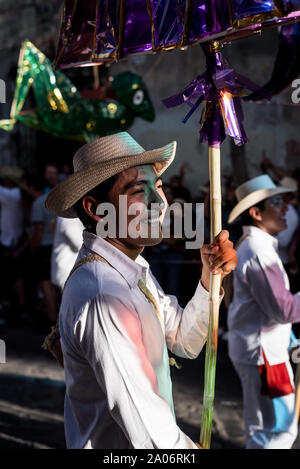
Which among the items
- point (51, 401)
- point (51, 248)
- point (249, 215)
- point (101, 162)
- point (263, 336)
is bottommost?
point (51, 401)

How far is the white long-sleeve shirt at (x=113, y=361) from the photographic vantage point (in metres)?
1.92

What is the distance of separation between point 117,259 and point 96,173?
275 mm

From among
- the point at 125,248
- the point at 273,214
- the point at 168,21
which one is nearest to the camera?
the point at 168,21

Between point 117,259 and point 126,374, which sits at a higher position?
point 117,259

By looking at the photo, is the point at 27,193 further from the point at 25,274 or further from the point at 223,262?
the point at 223,262

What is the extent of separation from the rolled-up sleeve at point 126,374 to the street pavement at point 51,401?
3170mm

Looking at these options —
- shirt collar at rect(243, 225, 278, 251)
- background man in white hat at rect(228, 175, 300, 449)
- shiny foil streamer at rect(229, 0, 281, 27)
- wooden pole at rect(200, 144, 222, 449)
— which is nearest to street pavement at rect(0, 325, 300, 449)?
background man in white hat at rect(228, 175, 300, 449)

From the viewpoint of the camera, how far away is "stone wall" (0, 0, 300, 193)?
11797mm

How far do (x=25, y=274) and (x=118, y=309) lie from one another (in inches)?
347

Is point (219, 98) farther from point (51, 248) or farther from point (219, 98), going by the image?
point (51, 248)

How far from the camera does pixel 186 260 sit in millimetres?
8617

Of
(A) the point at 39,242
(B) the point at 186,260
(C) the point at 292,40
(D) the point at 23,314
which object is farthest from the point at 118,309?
(D) the point at 23,314

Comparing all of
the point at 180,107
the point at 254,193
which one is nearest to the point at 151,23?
the point at 254,193

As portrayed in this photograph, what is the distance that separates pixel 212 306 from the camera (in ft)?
7.52
